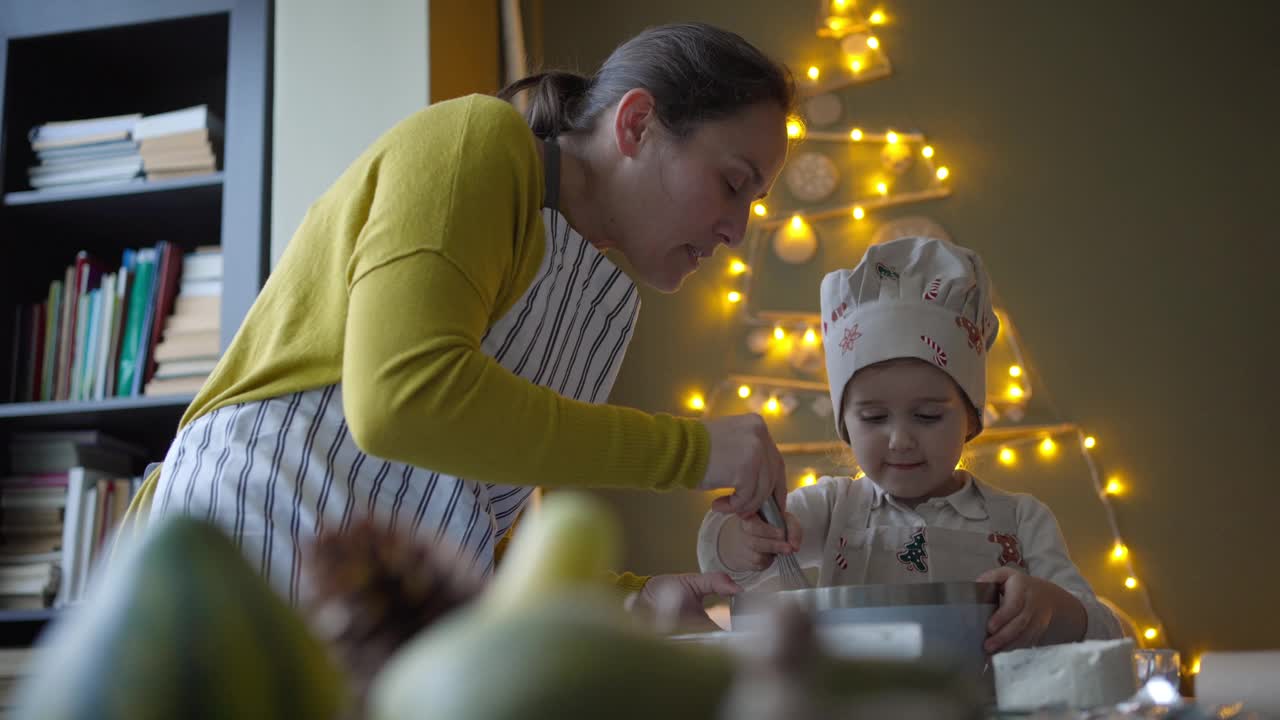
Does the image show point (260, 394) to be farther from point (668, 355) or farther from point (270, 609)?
point (668, 355)

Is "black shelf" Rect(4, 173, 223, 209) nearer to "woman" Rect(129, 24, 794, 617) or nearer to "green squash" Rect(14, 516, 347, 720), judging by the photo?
"woman" Rect(129, 24, 794, 617)

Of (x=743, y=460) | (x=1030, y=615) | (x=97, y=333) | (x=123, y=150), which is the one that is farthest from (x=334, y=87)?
(x=1030, y=615)

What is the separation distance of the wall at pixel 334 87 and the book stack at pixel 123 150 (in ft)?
0.62

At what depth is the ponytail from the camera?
4.06 feet

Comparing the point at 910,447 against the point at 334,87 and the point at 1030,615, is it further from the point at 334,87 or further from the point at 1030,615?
the point at 334,87

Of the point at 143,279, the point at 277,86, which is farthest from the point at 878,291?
the point at 143,279

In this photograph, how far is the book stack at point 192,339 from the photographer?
2.19m

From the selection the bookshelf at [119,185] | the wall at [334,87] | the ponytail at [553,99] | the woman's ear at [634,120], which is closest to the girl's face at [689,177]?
the woman's ear at [634,120]

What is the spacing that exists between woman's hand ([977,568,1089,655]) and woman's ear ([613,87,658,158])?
0.56 meters

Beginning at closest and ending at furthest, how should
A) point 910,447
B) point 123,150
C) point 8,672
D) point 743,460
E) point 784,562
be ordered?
point 743,460, point 784,562, point 910,447, point 8,672, point 123,150

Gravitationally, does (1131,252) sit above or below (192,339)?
above

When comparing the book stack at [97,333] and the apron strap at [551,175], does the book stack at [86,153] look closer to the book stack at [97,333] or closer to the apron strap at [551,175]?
the book stack at [97,333]

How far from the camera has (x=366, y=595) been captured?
238 mm

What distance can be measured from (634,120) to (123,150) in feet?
5.25
